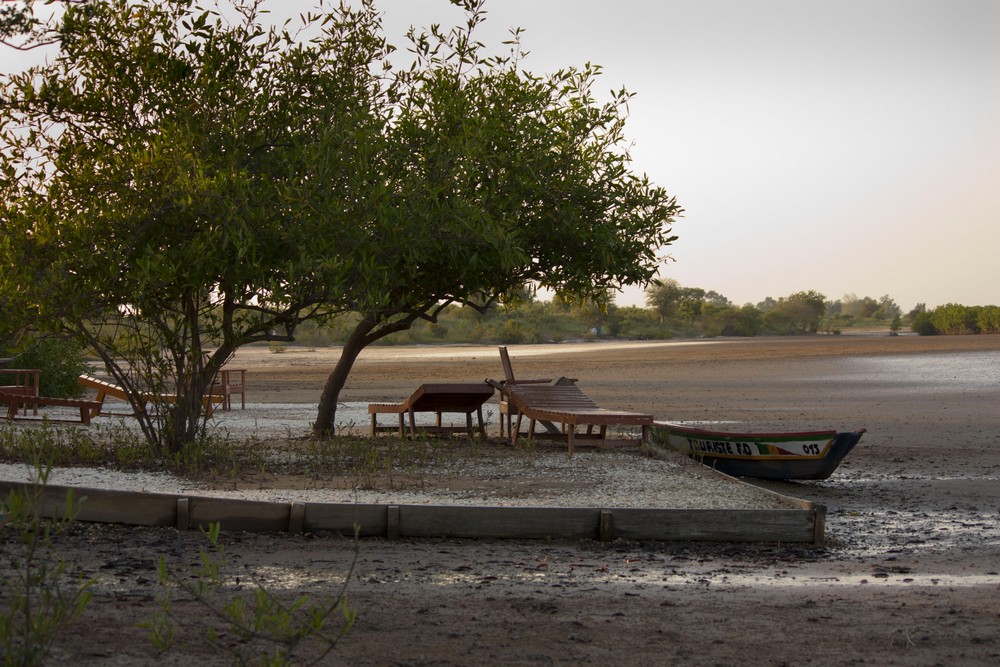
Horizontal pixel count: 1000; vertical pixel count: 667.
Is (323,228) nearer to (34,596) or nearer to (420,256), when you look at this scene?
(420,256)

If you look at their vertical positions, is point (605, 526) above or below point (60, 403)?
below

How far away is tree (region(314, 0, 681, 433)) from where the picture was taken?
1143cm

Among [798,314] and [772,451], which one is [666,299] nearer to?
[798,314]

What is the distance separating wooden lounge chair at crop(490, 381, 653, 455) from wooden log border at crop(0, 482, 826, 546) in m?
4.12

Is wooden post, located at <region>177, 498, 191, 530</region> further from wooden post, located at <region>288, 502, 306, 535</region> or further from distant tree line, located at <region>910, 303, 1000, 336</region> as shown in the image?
distant tree line, located at <region>910, 303, 1000, 336</region>

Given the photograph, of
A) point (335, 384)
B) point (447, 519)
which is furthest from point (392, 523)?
point (335, 384)

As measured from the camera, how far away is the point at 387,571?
7.32 m

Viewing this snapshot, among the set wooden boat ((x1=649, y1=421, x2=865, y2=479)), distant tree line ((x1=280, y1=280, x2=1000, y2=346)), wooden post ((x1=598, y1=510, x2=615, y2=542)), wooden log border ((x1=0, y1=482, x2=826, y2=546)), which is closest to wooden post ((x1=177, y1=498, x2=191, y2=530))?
wooden log border ((x1=0, y1=482, x2=826, y2=546))

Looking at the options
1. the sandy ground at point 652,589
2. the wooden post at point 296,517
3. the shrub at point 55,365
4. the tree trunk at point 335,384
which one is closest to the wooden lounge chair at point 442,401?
the tree trunk at point 335,384

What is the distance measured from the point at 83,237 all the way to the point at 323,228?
231 centimetres

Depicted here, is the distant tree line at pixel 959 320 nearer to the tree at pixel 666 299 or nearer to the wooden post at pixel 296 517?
the tree at pixel 666 299

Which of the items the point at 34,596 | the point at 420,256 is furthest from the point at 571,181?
the point at 34,596

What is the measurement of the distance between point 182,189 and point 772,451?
716 centimetres

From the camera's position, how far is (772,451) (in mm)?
12336
